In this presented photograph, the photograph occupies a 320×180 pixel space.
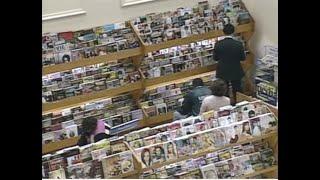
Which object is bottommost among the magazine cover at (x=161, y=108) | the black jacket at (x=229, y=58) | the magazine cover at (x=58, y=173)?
the magazine cover at (x=161, y=108)

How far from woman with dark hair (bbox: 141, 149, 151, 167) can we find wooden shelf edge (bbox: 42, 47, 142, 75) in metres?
2.23

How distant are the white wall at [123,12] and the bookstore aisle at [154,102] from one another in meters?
0.12

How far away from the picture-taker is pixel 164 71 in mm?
6781

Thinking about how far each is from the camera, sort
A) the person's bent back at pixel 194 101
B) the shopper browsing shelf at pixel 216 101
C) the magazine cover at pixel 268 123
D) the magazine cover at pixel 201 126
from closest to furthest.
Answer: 1. the magazine cover at pixel 201 126
2. the magazine cover at pixel 268 123
3. the shopper browsing shelf at pixel 216 101
4. the person's bent back at pixel 194 101

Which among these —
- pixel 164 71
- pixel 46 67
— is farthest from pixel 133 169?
pixel 164 71

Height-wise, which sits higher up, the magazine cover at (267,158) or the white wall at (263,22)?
the white wall at (263,22)

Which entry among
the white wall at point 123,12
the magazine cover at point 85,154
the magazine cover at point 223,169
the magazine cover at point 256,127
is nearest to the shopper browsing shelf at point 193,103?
the magazine cover at point 256,127

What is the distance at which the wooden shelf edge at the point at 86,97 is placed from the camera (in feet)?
19.8

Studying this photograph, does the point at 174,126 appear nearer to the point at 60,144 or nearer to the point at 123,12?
the point at 60,144

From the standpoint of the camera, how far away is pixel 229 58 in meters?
6.96

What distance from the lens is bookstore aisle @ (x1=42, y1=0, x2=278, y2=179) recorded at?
4.11 m

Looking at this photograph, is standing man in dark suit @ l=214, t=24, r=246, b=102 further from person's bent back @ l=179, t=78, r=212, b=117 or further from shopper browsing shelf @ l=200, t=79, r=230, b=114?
shopper browsing shelf @ l=200, t=79, r=230, b=114

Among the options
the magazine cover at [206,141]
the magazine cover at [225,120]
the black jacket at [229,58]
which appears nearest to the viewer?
the magazine cover at [206,141]

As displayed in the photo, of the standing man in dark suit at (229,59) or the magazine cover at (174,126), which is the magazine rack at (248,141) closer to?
the magazine cover at (174,126)
